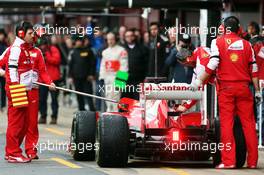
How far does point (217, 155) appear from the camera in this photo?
15.0 m

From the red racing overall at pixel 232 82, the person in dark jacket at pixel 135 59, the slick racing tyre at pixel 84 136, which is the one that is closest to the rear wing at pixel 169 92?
the red racing overall at pixel 232 82

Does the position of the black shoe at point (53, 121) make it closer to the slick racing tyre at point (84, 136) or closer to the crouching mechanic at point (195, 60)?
the slick racing tyre at point (84, 136)

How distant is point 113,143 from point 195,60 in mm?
1873

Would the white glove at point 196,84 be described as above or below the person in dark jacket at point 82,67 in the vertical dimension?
below

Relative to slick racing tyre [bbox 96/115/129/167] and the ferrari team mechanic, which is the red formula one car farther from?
the ferrari team mechanic

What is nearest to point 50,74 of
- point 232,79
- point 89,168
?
point 89,168

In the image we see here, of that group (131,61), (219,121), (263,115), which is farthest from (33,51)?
(131,61)

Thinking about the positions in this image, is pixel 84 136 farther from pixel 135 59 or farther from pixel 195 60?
pixel 135 59

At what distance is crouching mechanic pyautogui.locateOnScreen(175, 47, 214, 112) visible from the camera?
15.1 meters

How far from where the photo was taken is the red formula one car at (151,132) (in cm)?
1448


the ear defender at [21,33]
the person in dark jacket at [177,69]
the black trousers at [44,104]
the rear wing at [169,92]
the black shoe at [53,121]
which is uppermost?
the ear defender at [21,33]

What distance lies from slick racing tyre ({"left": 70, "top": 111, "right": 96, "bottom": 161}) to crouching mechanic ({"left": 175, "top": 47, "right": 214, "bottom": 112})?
1278mm

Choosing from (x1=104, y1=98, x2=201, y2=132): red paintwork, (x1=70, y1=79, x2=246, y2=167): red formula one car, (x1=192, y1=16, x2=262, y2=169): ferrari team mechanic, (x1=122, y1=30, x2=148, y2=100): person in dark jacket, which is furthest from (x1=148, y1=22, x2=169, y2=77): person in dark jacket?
(x1=192, y1=16, x2=262, y2=169): ferrari team mechanic

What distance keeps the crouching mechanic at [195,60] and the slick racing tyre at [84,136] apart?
128cm
